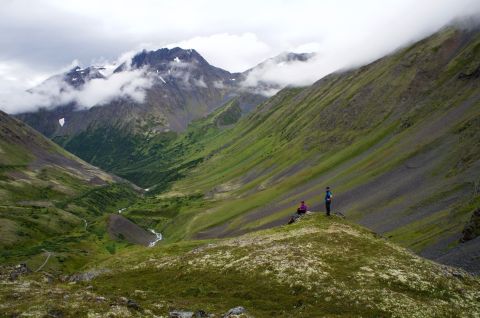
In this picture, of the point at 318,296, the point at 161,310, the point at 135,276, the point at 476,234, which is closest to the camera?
the point at 161,310

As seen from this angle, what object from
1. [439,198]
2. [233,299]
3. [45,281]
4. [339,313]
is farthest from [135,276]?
[439,198]

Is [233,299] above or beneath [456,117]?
beneath

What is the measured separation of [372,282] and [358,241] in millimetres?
13037

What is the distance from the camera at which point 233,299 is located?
50344 mm

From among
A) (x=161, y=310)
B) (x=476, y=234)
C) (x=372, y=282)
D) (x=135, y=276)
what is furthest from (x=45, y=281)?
(x=476, y=234)

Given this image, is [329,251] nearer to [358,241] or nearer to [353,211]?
[358,241]

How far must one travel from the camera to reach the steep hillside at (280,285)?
44.0 metres

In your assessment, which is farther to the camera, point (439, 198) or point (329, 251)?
point (439, 198)

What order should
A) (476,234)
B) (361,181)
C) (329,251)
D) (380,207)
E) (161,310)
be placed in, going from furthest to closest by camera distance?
(361,181) → (380,207) → (476,234) → (329,251) → (161,310)

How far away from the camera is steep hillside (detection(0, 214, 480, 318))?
4400 cm

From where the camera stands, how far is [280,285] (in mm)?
51781

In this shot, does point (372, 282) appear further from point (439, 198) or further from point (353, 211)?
point (353, 211)

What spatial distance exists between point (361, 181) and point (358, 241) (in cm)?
12509

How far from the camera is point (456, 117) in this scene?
189 m
